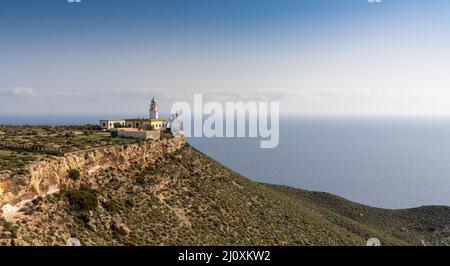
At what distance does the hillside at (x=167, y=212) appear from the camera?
73.0ft

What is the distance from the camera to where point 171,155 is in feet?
128

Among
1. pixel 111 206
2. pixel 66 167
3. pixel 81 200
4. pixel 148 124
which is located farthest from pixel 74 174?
pixel 148 124

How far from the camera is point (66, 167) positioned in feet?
87.2

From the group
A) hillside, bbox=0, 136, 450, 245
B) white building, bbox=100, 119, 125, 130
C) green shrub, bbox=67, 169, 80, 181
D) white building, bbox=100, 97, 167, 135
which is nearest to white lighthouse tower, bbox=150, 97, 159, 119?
white building, bbox=100, 97, 167, 135

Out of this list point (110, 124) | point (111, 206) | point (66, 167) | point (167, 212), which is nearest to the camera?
point (66, 167)

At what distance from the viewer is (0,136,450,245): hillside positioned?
2225 cm

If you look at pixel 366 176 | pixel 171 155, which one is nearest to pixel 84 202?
pixel 171 155

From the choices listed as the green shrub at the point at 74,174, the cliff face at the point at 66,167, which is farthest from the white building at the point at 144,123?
the green shrub at the point at 74,174

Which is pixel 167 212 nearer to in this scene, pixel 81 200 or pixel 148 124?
pixel 81 200

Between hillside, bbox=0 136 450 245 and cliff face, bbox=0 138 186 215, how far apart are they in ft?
0.95

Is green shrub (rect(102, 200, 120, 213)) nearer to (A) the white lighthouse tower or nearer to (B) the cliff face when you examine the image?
(B) the cliff face

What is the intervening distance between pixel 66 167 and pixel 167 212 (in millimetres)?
8518
